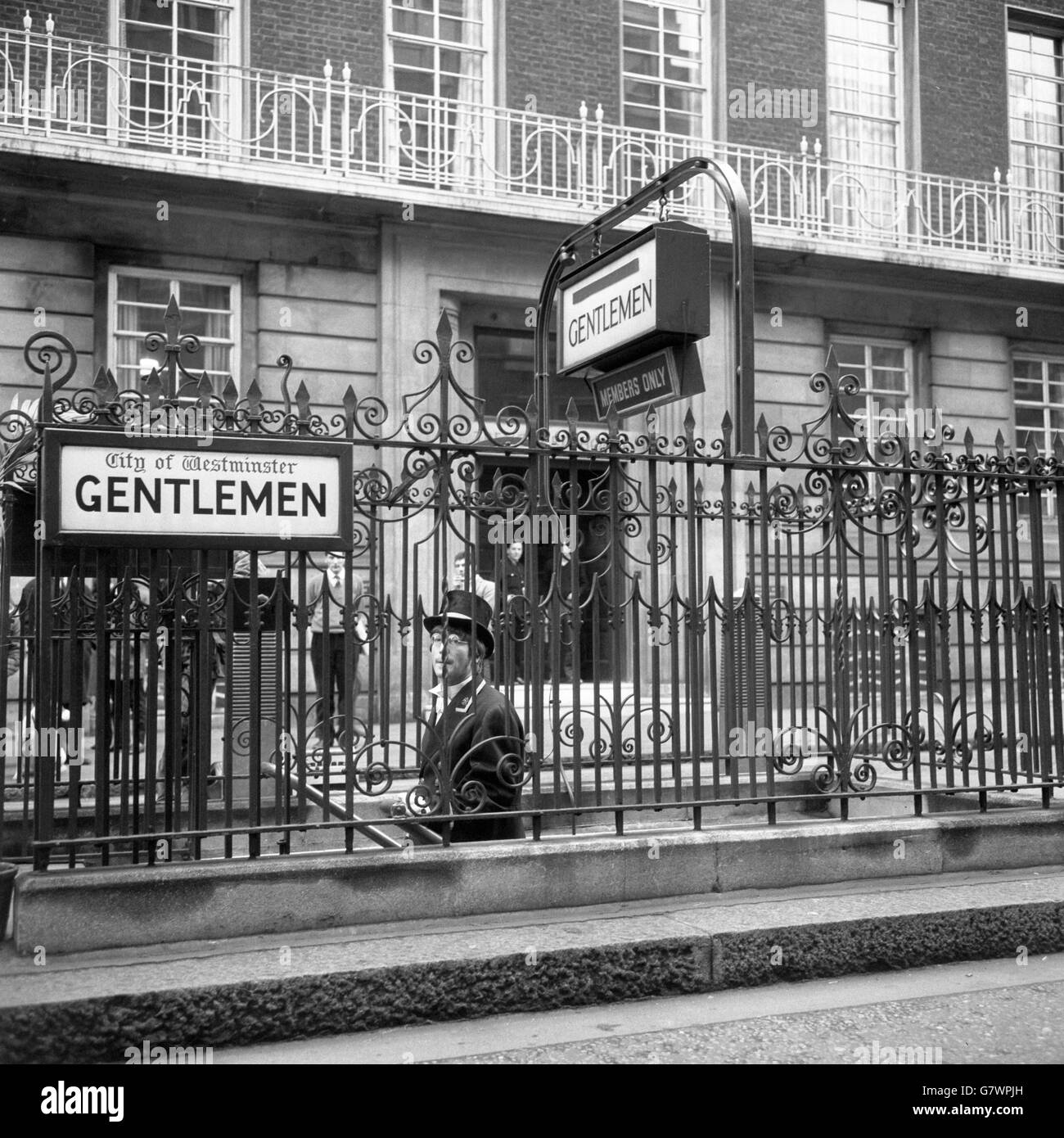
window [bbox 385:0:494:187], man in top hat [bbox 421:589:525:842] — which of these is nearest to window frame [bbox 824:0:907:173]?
window [bbox 385:0:494:187]

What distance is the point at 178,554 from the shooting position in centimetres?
545

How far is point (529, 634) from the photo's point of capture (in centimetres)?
592

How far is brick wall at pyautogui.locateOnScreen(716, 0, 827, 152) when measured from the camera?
1700cm

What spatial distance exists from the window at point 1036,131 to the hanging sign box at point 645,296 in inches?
515

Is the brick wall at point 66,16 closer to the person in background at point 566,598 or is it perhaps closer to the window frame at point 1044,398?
the person in background at point 566,598

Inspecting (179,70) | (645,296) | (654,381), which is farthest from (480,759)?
(179,70)

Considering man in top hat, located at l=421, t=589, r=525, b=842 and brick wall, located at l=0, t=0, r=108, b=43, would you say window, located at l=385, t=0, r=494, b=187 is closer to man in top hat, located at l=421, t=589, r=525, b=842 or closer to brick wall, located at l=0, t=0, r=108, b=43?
brick wall, located at l=0, t=0, r=108, b=43

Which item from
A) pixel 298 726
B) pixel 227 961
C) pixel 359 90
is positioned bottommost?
pixel 227 961

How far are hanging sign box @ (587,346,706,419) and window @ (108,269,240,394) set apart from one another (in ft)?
24.1

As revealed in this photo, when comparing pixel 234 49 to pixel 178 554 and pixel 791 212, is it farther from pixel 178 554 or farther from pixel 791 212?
pixel 178 554

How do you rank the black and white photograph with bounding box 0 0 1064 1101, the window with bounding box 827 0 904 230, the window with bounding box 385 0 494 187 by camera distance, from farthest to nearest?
the window with bounding box 827 0 904 230 < the window with bounding box 385 0 494 187 < the black and white photograph with bounding box 0 0 1064 1101

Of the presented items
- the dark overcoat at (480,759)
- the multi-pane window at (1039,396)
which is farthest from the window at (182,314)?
the multi-pane window at (1039,396)

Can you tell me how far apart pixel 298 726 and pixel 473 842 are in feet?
3.22
